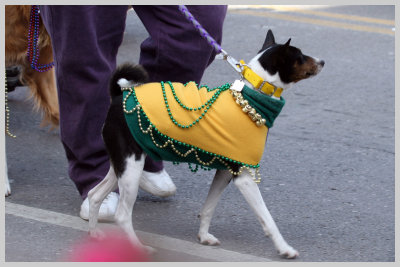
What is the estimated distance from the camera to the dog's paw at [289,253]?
10.7 feet

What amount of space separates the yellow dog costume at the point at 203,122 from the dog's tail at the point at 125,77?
0.07m

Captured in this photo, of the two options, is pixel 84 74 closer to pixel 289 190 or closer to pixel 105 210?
pixel 105 210

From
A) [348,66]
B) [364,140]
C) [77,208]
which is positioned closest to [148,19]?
[77,208]

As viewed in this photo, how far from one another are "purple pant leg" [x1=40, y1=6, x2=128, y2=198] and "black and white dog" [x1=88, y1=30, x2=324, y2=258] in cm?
34

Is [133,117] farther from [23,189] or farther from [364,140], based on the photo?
[364,140]

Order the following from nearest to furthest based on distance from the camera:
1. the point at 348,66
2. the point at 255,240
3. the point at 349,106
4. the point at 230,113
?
1. the point at 230,113
2. the point at 255,240
3. the point at 349,106
4. the point at 348,66

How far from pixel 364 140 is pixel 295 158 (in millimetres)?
626

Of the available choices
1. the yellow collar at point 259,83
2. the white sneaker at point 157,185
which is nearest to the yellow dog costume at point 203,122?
the yellow collar at point 259,83

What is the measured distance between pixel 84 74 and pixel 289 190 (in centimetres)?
133

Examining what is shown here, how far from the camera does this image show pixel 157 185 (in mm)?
3920

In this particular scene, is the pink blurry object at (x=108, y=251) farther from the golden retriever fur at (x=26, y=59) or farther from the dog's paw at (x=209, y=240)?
the golden retriever fur at (x=26, y=59)

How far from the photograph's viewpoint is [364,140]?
5.08 meters

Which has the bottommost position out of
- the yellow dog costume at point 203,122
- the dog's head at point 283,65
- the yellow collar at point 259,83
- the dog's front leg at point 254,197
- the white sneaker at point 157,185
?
the white sneaker at point 157,185

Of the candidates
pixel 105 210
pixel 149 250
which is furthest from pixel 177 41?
pixel 149 250
